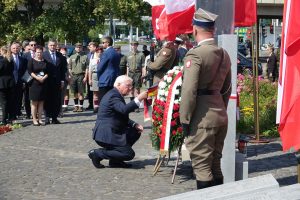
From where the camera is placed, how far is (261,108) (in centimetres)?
1644

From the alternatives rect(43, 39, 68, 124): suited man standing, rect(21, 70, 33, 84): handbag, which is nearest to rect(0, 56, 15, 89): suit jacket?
rect(21, 70, 33, 84): handbag

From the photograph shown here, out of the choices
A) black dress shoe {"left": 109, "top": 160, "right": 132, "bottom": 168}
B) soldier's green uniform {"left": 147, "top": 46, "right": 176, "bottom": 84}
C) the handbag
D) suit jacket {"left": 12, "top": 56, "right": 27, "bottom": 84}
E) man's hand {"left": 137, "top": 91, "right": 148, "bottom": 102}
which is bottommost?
black dress shoe {"left": 109, "top": 160, "right": 132, "bottom": 168}

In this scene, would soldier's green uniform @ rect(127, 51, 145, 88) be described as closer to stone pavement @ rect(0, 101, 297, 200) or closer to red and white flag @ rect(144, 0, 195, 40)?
stone pavement @ rect(0, 101, 297, 200)

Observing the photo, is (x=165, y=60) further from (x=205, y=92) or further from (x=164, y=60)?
(x=205, y=92)

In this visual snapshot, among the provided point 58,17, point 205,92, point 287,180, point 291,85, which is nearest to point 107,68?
point 287,180

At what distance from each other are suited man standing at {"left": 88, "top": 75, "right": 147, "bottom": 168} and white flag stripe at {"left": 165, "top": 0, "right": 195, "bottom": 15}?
4.76 ft

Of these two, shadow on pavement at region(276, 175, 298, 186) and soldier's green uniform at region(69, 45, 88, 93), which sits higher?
soldier's green uniform at region(69, 45, 88, 93)

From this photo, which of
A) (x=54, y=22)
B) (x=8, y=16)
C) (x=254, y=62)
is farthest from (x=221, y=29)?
(x=8, y=16)

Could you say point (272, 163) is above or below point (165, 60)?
below

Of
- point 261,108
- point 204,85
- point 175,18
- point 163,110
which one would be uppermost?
point 175,18

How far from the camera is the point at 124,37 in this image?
111188 mm

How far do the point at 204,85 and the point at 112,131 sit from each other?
3.78 metres

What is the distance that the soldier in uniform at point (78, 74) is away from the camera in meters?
20.7

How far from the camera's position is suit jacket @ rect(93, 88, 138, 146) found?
1068 centimetres
